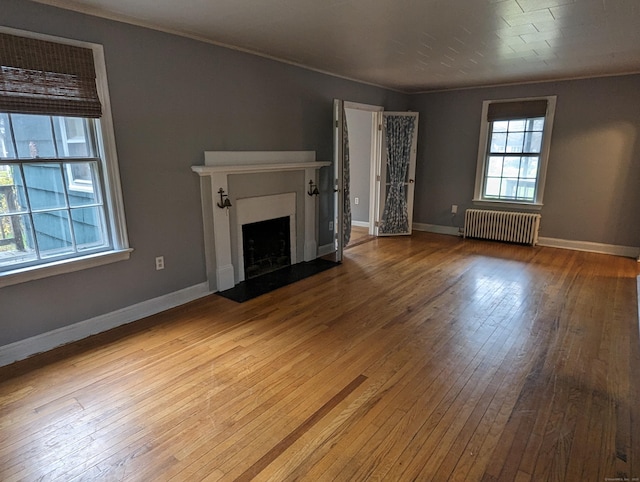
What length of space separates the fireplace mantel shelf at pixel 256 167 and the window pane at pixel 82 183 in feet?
2.62

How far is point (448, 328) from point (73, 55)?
11.1 ft

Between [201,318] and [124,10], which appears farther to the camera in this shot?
[201,318]

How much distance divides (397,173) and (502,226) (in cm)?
183

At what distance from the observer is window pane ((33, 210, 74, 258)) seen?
257cm

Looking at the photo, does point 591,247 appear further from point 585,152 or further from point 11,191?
point 11,191

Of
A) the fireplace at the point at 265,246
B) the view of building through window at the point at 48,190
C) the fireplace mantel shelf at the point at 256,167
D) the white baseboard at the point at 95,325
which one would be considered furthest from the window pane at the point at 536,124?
the view of building through window at the point at 48,190

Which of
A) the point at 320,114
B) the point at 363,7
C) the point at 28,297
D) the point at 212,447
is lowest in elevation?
the point at 212,447

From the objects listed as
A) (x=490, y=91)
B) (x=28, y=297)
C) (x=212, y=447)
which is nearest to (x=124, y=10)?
(x=28, y=297)

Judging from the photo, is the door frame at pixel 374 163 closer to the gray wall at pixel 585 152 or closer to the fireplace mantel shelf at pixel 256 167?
the gray wall at pixel 585 152

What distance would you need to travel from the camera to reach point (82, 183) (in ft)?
9.01

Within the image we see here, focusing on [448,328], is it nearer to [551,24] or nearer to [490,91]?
[551,24]

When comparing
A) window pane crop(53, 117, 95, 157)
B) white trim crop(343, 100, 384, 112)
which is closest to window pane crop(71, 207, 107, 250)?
window pane crop(53, 117, 95, 157)

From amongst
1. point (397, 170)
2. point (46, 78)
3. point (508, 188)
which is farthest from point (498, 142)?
point (46, 78)

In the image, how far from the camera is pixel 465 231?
6109 millimetres
